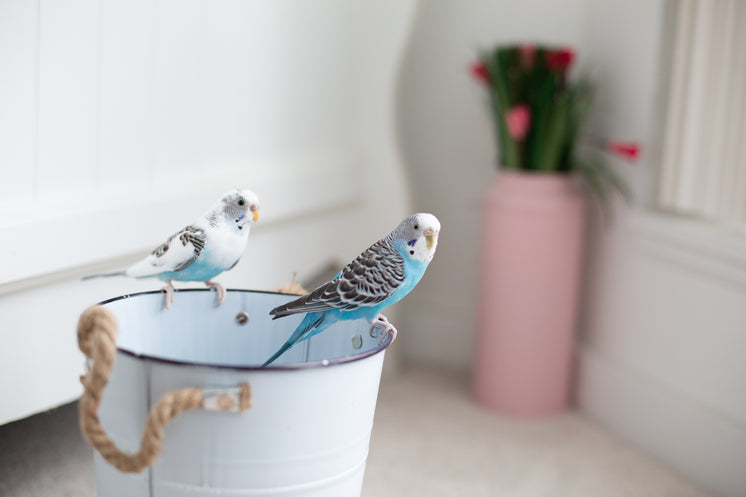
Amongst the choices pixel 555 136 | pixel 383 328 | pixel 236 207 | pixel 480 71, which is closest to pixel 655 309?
pixel 555 136

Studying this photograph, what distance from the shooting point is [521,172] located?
152 centimetres

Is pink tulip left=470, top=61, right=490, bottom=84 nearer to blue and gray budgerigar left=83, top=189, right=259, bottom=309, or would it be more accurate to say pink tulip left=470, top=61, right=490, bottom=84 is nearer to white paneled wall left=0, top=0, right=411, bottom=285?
white paneled wall left=0, top=0, right=411, bottom=285

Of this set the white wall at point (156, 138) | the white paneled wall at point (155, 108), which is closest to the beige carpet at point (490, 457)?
the white wall at point (156, 138)

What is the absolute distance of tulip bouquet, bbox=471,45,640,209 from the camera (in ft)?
4.76

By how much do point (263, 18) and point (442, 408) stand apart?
2.73ft

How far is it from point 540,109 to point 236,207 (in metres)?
0.92

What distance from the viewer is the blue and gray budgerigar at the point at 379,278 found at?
2.18 ft

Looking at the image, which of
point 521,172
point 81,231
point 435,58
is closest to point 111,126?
point 81,231

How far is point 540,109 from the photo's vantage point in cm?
146

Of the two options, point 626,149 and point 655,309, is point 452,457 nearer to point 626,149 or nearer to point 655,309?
point 655,309

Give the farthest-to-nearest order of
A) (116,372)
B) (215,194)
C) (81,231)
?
(215,194), (81,231), (116,372)

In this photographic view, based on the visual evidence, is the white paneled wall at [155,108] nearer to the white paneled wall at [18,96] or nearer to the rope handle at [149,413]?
the white paneled wall at [18,96]

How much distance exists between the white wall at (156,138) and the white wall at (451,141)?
21cm

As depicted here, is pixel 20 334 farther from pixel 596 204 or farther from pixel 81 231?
pixel 596 204
